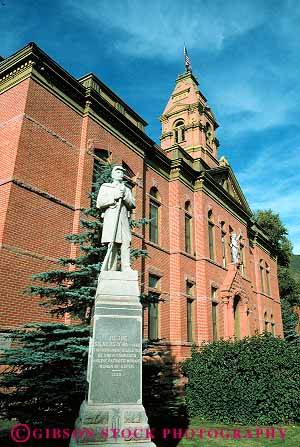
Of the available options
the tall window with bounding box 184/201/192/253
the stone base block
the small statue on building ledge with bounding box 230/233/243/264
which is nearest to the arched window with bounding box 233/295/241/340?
the small statue on building ledge with bounding box 230/233/243/264

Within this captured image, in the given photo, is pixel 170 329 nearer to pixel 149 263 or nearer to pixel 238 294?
pixel 149 263

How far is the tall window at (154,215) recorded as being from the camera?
18.2 meters

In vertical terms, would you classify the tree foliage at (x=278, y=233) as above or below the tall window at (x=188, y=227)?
above

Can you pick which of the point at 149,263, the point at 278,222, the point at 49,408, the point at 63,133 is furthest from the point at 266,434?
the point at 278,222

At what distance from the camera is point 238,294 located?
905 inches

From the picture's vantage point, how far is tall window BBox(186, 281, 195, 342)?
725 inches

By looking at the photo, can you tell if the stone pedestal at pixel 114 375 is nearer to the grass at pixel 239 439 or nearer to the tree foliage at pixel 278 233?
the grass at pixel 239 439

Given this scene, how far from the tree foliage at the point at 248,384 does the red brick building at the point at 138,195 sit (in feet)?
12.8

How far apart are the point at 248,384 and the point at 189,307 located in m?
7.68

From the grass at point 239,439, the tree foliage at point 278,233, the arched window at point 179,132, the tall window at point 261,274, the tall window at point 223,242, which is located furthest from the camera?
the tree foliage at point 278,233

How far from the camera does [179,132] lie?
87.6 ft

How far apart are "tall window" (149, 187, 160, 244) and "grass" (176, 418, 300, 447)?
8.93 meters


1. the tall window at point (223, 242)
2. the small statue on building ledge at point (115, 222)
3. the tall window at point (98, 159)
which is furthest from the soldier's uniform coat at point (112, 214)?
the tall window at point (223, 242)

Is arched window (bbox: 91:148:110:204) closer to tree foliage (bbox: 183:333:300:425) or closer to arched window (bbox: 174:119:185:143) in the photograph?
tree foliage (bbox: 183:333:300:425)
